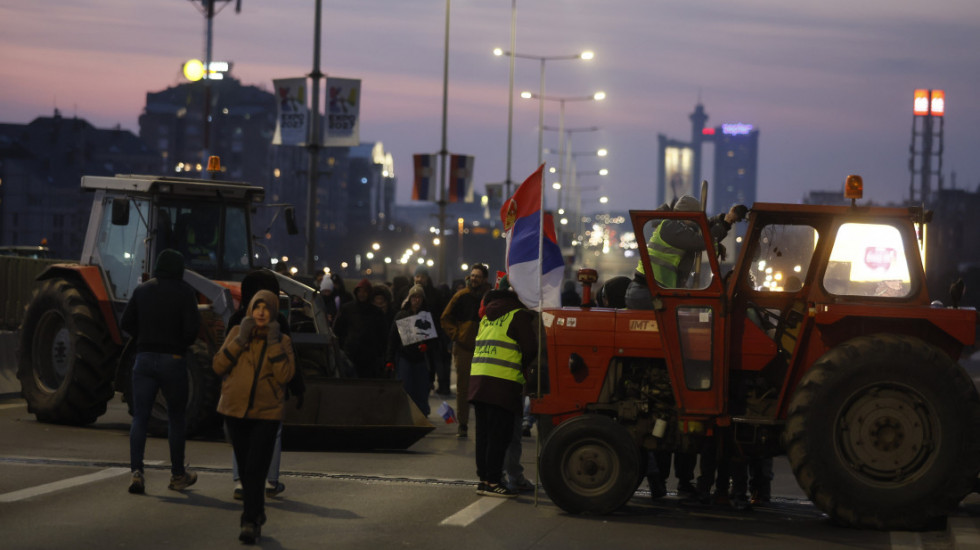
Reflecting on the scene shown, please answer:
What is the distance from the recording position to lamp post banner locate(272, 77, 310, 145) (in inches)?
1142

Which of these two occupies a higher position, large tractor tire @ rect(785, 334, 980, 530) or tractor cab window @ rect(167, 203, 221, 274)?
tractor cab window @ rect(167, 203, 221, 274)

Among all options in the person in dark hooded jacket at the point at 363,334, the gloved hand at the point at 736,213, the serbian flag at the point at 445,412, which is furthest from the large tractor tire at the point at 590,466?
the person in dark hooded jacket at the point at 363,334

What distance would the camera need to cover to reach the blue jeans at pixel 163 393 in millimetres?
11258

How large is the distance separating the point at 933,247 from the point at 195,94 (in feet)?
281

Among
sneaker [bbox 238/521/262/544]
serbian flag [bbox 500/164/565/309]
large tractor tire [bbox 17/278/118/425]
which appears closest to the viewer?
sneaker [bbox 238/521/262/544]

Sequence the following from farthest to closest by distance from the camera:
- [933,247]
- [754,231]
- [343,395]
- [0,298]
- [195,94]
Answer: [195,94]
[933,247]
[0,298]
[343,395]
[754,231]

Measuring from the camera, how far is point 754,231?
1095cm

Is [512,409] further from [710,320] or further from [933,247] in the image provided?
[933,247]

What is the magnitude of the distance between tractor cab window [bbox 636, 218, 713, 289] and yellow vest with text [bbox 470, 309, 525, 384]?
1.40m

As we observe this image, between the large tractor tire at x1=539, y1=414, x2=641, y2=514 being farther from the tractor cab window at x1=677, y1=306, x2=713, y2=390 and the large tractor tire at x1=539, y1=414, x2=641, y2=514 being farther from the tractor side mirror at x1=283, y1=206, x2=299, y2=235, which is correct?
the tractor side mirror at x1=283, y1=206, x2=299, y2=235

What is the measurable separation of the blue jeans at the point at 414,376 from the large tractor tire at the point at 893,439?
7.79 meters

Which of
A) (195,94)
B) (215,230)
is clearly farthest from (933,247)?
(215,230)

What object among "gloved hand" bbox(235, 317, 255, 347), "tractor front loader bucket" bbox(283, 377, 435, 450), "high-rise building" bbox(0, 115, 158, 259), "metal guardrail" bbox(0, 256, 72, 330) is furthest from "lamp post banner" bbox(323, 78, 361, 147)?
"high-rise building" bbox(0, 115, 158, 259)

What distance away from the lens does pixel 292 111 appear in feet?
95.3
